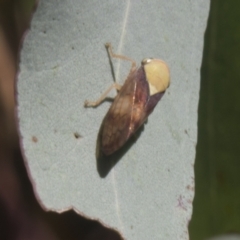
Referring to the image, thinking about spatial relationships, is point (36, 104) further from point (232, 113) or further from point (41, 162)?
point (232, 113)

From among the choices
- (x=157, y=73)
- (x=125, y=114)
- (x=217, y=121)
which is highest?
(x=157, y=73)

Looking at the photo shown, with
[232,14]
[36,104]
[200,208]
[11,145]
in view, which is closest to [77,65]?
[36,104]

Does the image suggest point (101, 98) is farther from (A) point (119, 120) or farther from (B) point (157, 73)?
(B) point (157, 73)

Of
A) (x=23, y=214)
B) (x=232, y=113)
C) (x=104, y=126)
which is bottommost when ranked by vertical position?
(x=23, y=214)

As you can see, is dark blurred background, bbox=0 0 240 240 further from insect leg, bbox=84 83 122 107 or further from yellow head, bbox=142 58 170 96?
insect leg, bbox=84 83 122 107

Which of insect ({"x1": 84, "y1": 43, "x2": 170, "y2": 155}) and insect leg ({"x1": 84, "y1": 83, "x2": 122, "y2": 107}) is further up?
insect leg ({"x1": 84, "y1": 83, "x2": 122, "y2": 107})

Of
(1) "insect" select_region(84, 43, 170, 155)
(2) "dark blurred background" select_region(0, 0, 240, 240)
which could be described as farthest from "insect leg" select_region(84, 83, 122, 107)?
(2) "dark blurred background" select_region(0, 0, 240, 240)

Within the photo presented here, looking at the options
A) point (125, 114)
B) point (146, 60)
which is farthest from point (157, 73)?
point (125, 114)

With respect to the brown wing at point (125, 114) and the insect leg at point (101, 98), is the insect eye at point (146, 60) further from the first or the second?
the insect leg at point (101, 98)
